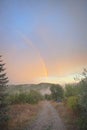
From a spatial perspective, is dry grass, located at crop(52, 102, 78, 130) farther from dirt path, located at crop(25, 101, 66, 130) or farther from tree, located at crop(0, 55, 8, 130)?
tree, located at crop(0, 55, 8, 130)

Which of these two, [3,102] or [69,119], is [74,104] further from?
[3,102]

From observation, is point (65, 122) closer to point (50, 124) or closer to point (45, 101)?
point (50, 124)

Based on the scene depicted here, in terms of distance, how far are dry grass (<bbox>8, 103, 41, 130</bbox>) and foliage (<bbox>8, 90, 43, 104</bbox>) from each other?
126 cm

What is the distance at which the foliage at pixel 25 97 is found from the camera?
33.0 metres

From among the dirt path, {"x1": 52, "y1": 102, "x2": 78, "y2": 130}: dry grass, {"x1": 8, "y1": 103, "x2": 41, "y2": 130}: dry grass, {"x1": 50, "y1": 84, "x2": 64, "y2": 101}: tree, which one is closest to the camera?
{"x1": 52, "y1": 102, "x2": 78, "y2": 130}: dry grass

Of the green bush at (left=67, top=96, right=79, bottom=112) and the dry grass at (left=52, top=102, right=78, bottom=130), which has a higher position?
the green bush at (left=67, top=96, right=79, bottom=112)

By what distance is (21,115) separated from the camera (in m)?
28.1

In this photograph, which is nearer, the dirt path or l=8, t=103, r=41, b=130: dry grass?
the dirt path

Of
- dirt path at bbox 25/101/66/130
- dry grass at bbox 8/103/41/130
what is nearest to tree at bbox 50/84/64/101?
dry grass at bbox 8/103/41/130

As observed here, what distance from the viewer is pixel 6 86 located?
25.0 metres

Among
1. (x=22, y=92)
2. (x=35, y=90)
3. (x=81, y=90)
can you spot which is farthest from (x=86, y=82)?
(x=35, y=90)

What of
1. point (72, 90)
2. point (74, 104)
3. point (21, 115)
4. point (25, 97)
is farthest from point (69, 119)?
point (25, 97)

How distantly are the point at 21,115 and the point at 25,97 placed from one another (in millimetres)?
6838

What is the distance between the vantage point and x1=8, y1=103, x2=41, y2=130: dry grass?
Result: 82.4 feet
